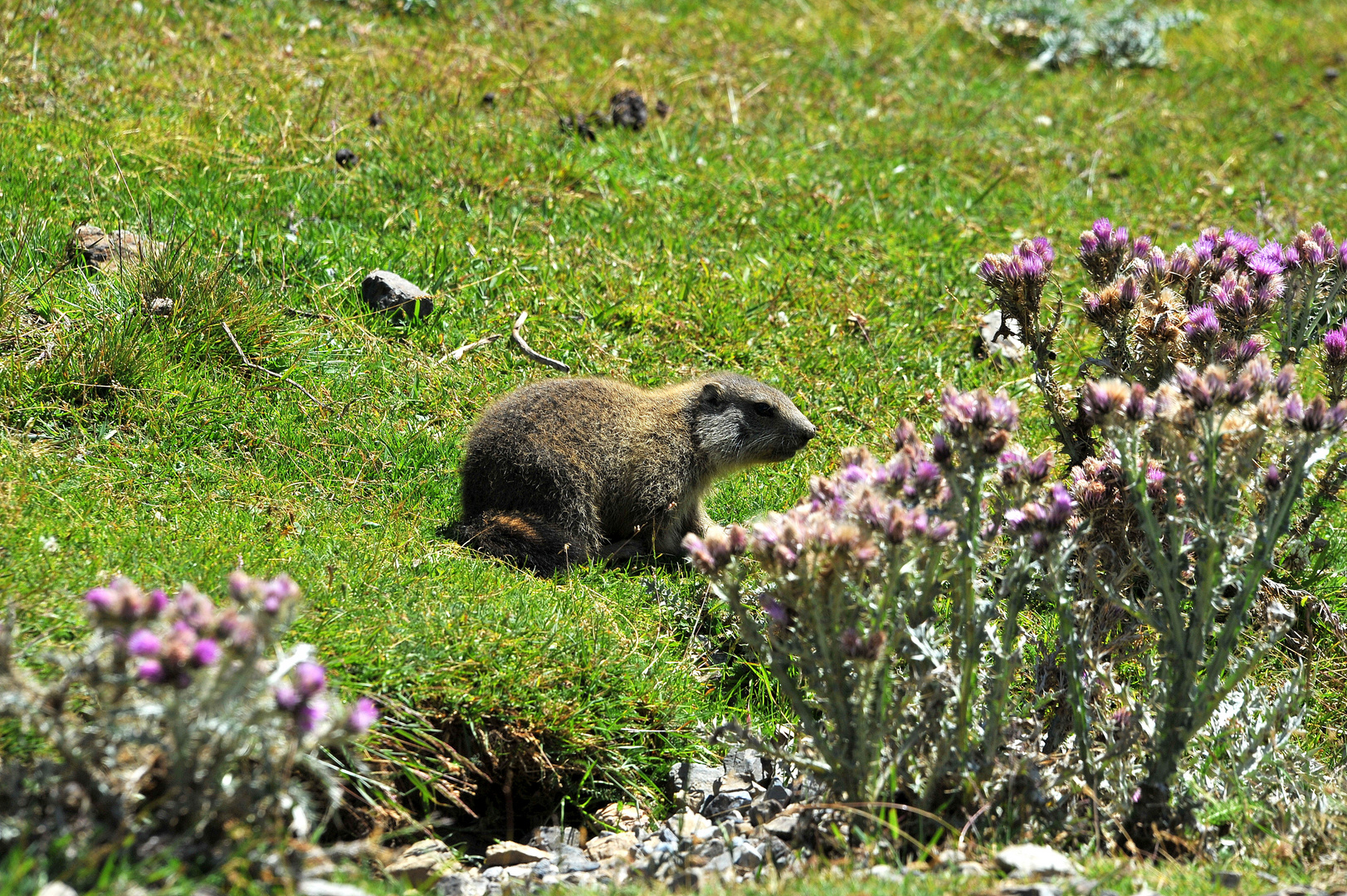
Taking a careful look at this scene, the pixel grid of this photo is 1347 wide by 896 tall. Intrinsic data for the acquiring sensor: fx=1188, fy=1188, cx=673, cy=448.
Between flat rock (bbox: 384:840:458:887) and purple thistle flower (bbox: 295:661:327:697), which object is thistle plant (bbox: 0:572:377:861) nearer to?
purple thistle flower (bbox: 295:661:327:697)

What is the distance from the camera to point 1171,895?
3.16 metres

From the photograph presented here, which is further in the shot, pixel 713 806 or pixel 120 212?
pixel 120 212

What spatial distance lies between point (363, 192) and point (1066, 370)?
15.1ft

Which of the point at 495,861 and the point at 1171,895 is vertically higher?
the point at 1171,895

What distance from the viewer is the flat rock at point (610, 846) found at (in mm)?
4051

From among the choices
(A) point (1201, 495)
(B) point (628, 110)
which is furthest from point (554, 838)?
(B) point (628, 110)

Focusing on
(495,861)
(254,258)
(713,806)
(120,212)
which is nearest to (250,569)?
(495,861)

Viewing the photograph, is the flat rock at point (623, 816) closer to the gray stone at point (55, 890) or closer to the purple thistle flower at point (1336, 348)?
the gray stone at point (55, 890)

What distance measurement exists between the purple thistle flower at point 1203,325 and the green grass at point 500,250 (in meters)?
1.72

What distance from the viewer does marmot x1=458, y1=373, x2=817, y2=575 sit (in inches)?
209

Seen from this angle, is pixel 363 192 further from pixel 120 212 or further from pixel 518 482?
pixel 518 482

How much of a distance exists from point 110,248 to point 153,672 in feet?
15.0

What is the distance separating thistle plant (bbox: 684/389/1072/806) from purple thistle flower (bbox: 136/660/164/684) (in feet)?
4.80

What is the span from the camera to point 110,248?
20.9 ft
